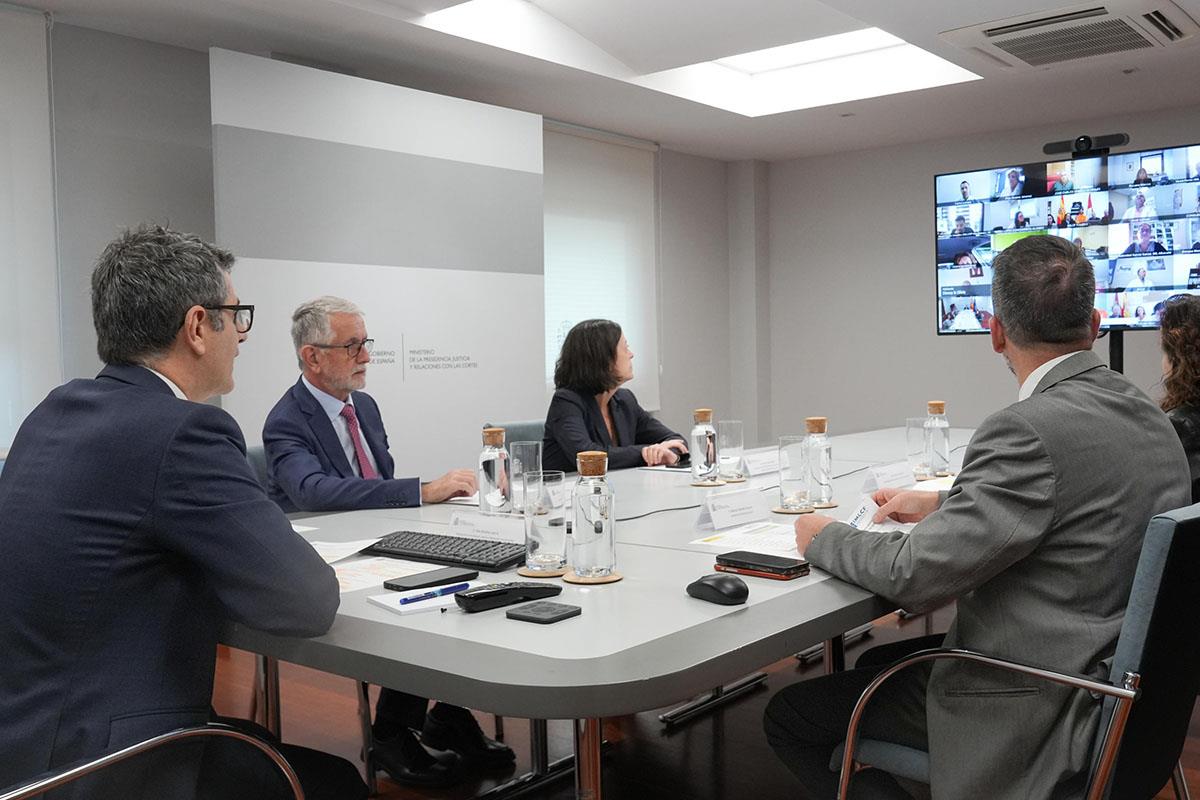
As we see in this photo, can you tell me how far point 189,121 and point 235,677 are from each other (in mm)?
2878

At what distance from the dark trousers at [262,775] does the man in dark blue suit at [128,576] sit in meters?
0.14

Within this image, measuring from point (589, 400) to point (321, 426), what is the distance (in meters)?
1.47

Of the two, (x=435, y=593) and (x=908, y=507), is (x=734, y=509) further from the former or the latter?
(x=435, y=593)

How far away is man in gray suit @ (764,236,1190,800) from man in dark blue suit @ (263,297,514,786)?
148 cm

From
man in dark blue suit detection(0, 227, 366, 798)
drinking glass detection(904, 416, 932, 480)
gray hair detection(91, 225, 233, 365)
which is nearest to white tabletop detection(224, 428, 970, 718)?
man in dark blue suit detection(0, 227, 366, 798)

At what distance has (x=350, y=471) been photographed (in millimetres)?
3041

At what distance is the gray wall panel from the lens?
4762 millimetres

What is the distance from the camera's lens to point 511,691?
1347 millimetres

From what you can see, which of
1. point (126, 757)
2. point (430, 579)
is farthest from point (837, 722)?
point (126, 757)

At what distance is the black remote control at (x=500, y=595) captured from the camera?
1689mm

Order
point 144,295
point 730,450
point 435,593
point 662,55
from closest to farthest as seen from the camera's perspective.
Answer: point 144,295 < point 435,593 < point 730,450 < point 662,55

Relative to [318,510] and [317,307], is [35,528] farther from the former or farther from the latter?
[317,307]

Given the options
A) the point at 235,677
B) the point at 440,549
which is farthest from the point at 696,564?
the point at 235,677

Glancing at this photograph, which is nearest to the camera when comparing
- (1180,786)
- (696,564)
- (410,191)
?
(696,564)
